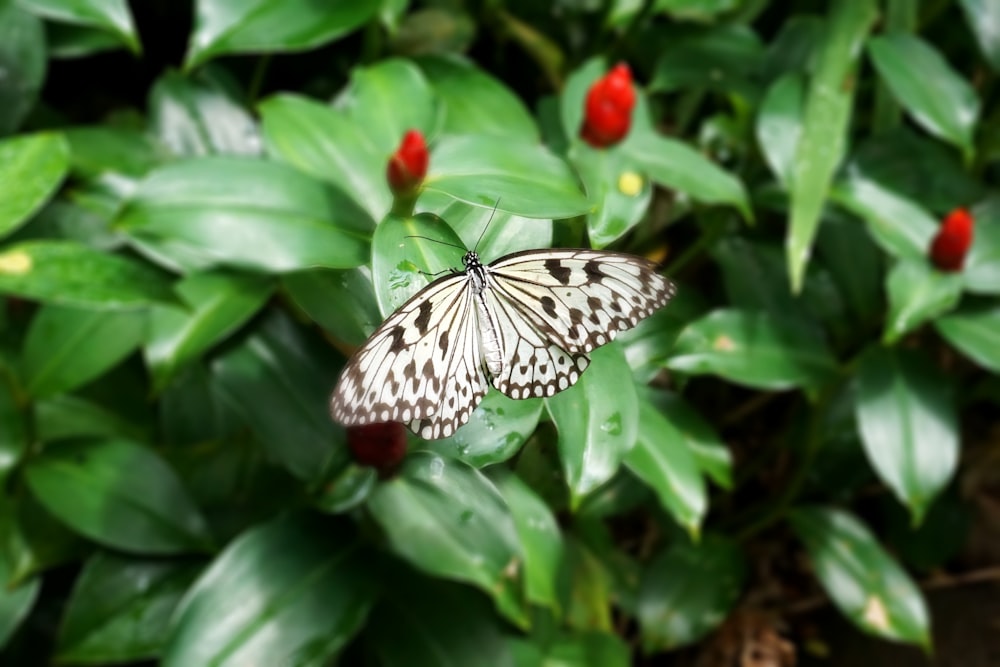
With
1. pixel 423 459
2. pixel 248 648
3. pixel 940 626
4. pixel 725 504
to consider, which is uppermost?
pixel 423 459

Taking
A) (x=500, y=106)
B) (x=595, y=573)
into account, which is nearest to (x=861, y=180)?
(x=500, y=106)

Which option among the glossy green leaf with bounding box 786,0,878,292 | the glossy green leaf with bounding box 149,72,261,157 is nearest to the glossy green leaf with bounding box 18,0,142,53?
the glossy green leaf with bounding box 149,72,261,157

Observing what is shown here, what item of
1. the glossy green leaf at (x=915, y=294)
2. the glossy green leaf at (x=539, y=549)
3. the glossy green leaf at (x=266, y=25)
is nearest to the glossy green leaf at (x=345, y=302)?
the glossy green leaf at (x=539, y=549)

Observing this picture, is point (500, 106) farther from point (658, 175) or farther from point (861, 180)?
point (861, 180)

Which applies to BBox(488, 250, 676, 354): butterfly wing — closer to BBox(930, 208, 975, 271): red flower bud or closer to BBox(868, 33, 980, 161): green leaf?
BBox(930, 208, 975, 271): red flower bud

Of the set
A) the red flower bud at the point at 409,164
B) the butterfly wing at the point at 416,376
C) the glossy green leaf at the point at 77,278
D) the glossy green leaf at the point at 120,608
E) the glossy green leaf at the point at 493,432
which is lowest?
the glossy green leaf at the point at 120,608

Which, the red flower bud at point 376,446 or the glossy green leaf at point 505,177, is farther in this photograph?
the red flower bud at point 376,446

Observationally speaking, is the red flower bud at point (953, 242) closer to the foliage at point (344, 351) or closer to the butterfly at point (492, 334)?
the foliage at point (344, 351)
